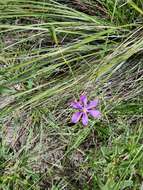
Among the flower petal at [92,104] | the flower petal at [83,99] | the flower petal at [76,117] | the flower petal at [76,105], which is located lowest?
the flower petal at [76,117]

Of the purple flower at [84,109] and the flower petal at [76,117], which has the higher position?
the purple flower at [84,109]

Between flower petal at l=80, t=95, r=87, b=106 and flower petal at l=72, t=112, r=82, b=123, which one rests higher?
flower petal at l=80, t=95, r=87, b=106

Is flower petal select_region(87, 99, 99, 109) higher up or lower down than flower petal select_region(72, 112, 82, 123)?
higher up

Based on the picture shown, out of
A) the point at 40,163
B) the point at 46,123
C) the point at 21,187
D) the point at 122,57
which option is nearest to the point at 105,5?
the point at 122,57

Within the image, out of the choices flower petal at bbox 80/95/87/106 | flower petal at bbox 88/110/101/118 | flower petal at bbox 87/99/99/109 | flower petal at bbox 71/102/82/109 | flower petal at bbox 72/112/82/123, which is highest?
flower petal at bbox 80/95/87/106
